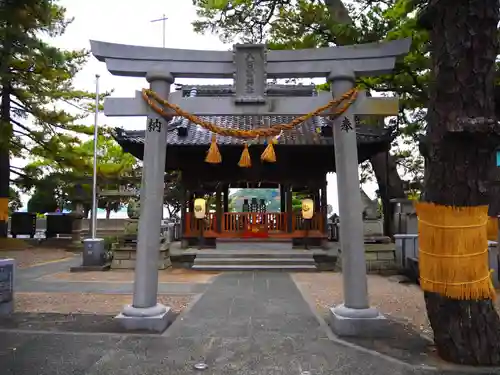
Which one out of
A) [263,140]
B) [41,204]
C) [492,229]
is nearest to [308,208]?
[263,140]

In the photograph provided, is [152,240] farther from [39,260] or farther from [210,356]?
[39,260]

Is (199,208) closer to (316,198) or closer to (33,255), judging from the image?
(316,198)

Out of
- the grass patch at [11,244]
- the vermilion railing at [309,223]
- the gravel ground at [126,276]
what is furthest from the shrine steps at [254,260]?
the grass patch at [11,244]

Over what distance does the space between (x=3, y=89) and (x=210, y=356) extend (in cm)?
1758

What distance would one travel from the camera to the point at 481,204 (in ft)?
13.2

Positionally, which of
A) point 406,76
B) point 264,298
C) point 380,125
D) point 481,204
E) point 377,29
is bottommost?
point 264,298

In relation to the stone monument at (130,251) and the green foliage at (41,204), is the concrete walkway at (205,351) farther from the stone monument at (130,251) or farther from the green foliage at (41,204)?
the green foliage at (41,204)

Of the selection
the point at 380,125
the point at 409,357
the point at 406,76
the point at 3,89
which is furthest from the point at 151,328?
the point at 3,89

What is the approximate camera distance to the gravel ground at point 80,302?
258 inches

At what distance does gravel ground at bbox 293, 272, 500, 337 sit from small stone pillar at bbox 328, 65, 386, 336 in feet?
3.10

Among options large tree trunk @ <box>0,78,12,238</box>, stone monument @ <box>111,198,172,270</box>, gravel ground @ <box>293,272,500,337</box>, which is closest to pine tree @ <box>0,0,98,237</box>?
large tree trunk @ <box>0,78,12,238</box>

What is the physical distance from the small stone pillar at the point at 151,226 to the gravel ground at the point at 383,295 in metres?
2.98

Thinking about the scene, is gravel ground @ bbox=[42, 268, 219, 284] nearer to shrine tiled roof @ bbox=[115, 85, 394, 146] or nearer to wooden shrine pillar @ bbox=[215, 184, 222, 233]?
wooden shrine pillar @ bbox=[215, 184, 222, 233]

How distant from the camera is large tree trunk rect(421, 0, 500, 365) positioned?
3.93m
